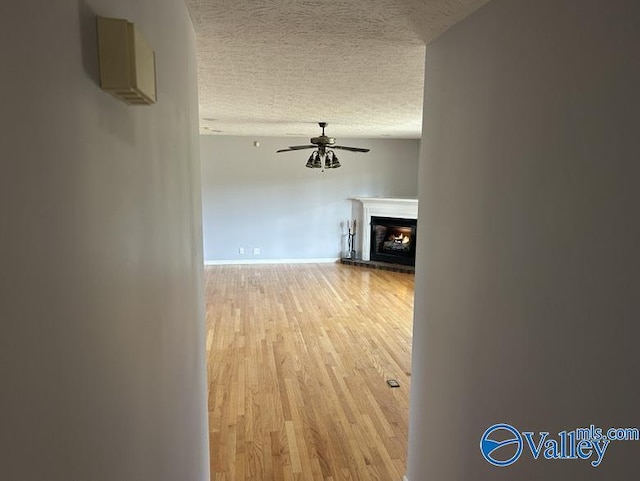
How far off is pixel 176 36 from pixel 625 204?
1272 mm

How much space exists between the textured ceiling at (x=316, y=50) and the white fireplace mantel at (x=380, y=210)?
3.63 metres

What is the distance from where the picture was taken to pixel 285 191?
782 cm

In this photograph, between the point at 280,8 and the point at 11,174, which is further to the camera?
the point at 280,8

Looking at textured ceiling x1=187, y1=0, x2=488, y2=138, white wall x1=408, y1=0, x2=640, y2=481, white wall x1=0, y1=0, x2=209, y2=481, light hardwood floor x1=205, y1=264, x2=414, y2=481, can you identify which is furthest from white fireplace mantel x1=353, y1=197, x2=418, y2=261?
white wall x1=0, y1=0, x2=209, y2=481

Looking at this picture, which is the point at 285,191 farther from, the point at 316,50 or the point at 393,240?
the point at 316,50

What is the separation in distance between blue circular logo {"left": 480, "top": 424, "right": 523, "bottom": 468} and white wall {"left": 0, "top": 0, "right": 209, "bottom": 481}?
3.16ft

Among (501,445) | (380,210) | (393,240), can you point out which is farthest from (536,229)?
(393,240)

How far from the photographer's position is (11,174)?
42 cm

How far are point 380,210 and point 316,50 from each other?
5782 millimetres

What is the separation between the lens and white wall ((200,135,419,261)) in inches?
299

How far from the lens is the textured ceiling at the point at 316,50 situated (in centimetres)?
153

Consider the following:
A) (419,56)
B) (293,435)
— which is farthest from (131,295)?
(293,435)

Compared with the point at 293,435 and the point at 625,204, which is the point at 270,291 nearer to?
the point at 293,435

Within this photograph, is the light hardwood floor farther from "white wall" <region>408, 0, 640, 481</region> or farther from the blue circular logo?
the blue circular logo
